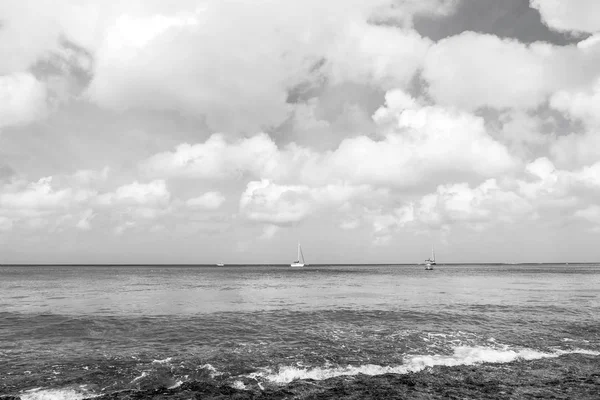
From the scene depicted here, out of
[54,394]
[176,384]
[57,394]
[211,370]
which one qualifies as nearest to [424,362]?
[211,370]

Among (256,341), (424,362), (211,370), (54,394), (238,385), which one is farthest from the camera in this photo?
(256,341)

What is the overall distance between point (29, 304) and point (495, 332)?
190 feet

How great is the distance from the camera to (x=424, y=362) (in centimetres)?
2219

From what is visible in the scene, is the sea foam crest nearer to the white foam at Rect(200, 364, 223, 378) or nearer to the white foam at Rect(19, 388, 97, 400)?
the white foam at Rect(200, 364, 223, 378)

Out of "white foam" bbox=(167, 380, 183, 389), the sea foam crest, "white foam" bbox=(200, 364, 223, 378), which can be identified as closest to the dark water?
the sea foam crest

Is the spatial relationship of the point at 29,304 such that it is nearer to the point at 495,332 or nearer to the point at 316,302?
the point at 316,302

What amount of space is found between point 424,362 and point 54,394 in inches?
790

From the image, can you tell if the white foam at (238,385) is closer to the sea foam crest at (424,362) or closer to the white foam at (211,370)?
the sea foam crest at (424,362)

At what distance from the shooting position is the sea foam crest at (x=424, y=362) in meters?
20.0

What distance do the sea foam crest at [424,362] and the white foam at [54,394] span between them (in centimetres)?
860

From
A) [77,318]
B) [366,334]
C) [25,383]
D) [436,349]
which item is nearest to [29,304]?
[77,318]

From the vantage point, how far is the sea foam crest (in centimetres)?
1997

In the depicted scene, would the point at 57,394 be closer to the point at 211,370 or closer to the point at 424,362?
the point at 211,370

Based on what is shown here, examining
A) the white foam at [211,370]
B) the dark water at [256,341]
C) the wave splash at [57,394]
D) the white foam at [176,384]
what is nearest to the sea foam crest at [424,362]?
the dark water at [256,341]
